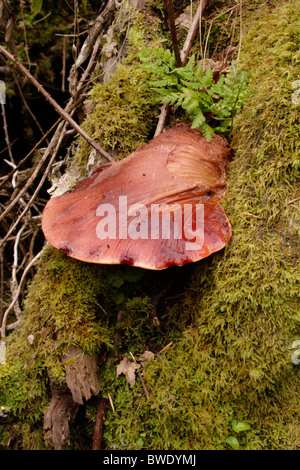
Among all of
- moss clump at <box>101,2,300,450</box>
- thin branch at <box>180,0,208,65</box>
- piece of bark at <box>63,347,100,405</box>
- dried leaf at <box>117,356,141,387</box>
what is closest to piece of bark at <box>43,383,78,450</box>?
piece of bark at <box>63,347,100,405</box>

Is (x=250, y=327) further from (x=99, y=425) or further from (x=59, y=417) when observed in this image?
(x=59, y=417)

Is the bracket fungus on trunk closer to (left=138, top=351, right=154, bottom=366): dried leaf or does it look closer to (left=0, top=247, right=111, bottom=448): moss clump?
(left=0, top=247, right=111, bottom=448): moss clump

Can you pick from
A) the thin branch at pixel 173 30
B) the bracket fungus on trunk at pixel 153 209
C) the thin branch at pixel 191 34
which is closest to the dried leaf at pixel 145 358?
the bracket fungus on trunk at pixel 153 209

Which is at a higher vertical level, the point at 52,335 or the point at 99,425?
the point at 52,335

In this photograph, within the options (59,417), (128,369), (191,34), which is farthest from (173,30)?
(59,417)

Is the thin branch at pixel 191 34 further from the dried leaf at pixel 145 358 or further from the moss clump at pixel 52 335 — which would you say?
the dried leaf at pixel 145 358

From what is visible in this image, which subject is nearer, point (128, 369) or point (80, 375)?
point (80, 375)
